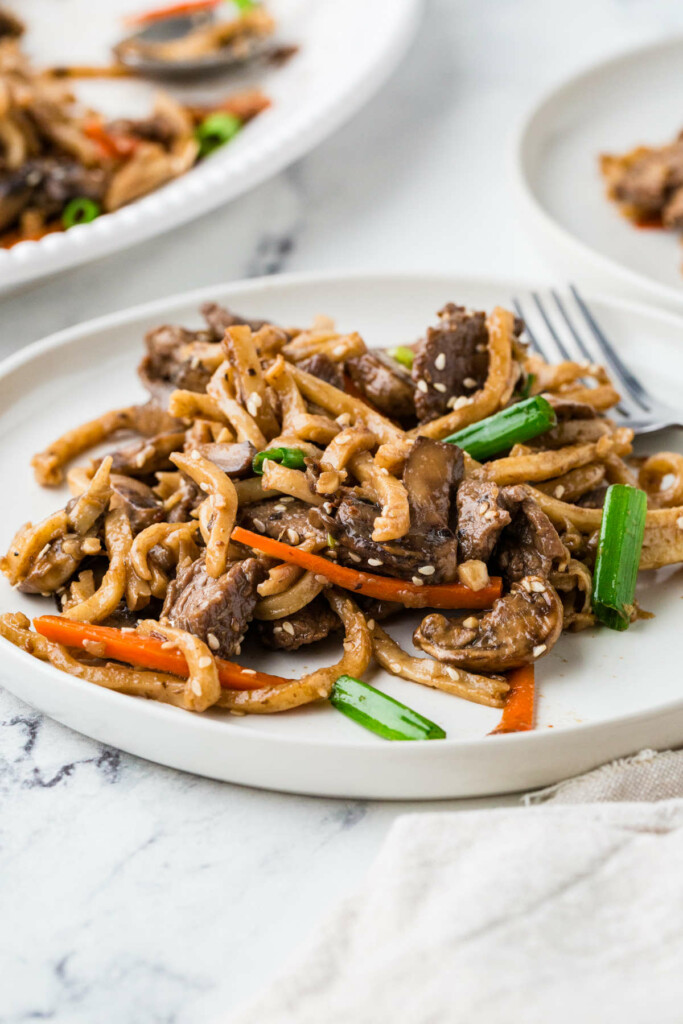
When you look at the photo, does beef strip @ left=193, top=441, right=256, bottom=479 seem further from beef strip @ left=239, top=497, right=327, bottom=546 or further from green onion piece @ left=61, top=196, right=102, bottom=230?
green onion piece @ left=61, top=196, right=102, bottom=230

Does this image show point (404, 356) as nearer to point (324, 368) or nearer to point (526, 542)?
point (324, 368)

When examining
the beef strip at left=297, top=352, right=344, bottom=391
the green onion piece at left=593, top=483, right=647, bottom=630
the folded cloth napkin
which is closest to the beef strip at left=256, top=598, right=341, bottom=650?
the folded cloth napkin

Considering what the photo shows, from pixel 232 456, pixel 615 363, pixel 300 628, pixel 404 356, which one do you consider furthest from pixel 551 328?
pixel 300 628

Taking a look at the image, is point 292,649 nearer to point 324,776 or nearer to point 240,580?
point 240,580

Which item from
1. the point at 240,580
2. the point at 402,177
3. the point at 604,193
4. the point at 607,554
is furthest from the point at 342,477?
the point at 402,177

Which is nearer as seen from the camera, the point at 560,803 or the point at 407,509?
the point at 560,803

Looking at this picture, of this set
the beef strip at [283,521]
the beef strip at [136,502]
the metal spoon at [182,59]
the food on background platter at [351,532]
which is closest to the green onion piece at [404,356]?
the food on background platter at [351,532]
